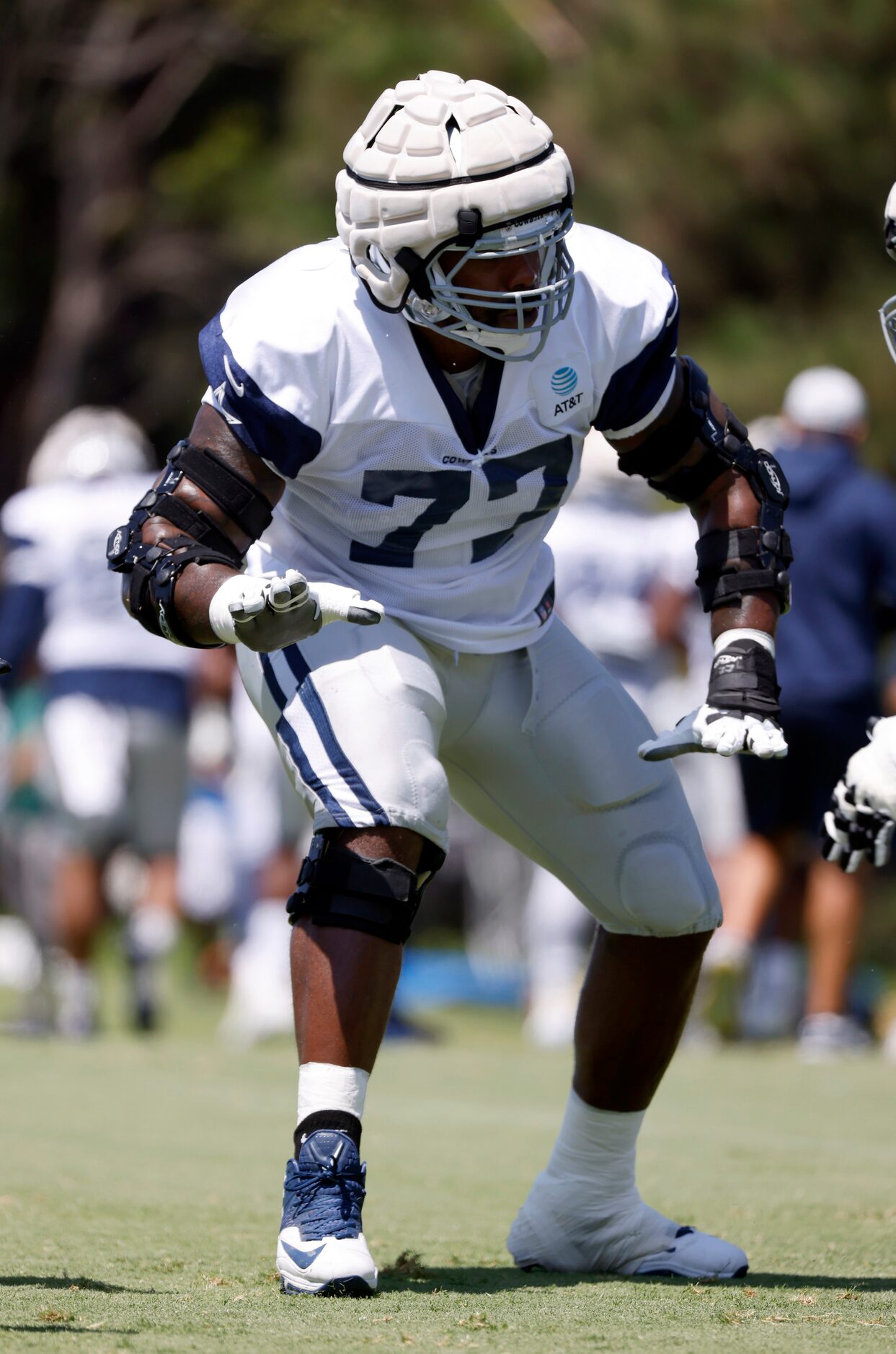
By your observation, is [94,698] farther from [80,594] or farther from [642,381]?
[642,381]

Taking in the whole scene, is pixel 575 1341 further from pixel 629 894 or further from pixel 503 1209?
pixel 503 1209

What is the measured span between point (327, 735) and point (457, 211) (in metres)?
0.85

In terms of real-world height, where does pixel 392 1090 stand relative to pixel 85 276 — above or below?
below

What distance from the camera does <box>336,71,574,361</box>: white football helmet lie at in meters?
3.34

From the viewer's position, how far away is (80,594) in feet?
25.6

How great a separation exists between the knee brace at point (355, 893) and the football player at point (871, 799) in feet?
2.52

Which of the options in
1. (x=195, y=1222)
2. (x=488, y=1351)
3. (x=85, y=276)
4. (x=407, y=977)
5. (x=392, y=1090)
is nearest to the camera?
(x=488, y=1351)

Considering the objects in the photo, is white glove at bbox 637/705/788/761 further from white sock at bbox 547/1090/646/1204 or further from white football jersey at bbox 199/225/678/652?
white sock at bbox 547/1090/646/1204

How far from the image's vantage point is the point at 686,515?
8.36 metres

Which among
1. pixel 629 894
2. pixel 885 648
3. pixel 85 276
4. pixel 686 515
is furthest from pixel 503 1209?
pixel 85 276

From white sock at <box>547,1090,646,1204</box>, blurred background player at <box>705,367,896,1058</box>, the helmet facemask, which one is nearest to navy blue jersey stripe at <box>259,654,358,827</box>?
the helmet facemask

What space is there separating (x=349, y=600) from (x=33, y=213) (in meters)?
18.3

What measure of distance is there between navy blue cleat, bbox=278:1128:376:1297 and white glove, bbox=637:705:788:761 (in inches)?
31.5

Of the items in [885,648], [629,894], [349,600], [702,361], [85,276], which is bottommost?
[629,894]
